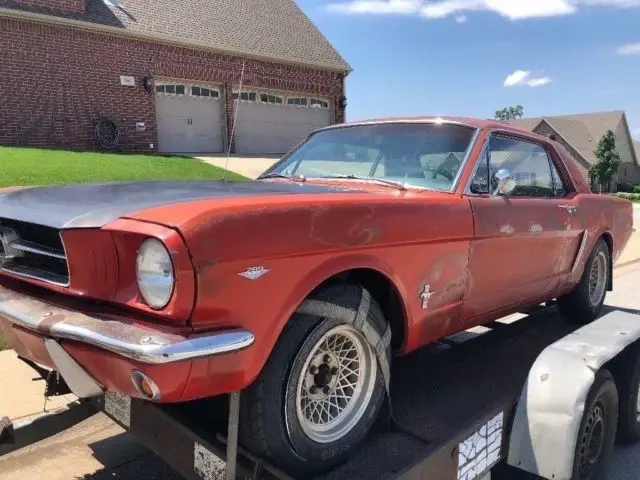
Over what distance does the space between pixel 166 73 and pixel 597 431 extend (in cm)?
1486

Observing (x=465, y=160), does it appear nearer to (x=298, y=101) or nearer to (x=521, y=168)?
(x=521, y=168)

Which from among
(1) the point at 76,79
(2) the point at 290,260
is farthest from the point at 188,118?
(2) the point at 290,260

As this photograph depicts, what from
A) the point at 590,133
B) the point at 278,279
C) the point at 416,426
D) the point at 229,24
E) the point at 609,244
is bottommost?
the point at 416,426

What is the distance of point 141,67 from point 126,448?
44.5 ft

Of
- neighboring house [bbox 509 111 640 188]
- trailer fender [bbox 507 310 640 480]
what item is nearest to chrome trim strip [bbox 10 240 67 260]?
trailer fender [bbox 507 310 640 480]

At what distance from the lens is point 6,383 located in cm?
403

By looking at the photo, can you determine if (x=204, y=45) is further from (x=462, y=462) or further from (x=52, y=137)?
(x=462, y=462)

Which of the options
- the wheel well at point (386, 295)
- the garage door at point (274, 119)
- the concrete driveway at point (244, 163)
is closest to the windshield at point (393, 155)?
the wheel well at point (386, 295)

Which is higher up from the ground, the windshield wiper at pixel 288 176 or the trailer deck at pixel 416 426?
the windshield wiper at pixel 288 176

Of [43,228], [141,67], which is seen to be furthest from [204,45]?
[43,228]

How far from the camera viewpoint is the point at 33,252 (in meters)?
2.33

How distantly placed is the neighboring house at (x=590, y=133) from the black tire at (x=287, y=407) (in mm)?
48991

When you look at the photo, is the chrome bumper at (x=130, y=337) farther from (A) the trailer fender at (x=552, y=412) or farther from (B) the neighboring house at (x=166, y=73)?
(B) the neighboring house at (x=166, y=73)

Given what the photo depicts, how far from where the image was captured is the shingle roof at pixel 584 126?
48.5 m
